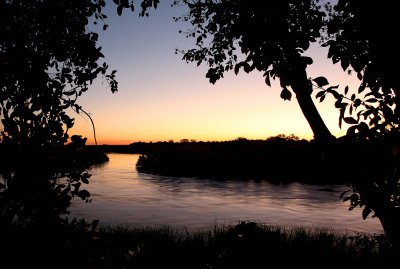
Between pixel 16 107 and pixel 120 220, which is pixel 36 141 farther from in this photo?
pixel 120 220

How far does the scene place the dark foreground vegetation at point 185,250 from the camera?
3.48 meters

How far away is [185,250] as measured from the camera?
7.89m

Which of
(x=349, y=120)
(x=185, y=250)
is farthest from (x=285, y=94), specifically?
(x=185, y=250)

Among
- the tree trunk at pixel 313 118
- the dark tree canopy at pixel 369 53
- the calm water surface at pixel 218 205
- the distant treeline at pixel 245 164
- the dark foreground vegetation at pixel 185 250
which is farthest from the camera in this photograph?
the distant treeline at pixel 245 164

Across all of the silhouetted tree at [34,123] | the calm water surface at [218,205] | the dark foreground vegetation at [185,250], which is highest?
the silhouetted tree at [34,123]

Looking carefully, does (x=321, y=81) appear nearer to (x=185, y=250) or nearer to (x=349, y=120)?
(x=349, y=120)

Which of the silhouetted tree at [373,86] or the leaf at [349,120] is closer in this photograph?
the silhouetted tree at [373,86]

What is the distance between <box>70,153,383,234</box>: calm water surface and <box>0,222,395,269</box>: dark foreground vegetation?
4.66m

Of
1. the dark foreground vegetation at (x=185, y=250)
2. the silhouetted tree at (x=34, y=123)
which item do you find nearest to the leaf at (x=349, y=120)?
the dark foreground vegetation at (x=185, y=250)

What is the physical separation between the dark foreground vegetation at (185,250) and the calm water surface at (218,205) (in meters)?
4.66

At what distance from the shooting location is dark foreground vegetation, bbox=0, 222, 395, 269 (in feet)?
11.4

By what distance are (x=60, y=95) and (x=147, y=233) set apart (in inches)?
221

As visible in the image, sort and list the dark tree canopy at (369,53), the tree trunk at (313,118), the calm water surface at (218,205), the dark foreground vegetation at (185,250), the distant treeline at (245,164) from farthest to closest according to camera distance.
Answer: the distant treeline at (245,164)
the calm water surface at (218,205)
the tree trunk at (313,118)
the dark foreground vegetation at (185,250)
the dark tree canopy at (369,53)

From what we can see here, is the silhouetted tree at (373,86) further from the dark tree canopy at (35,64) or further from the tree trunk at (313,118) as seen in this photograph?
the dark tree canopy at (35,64)
